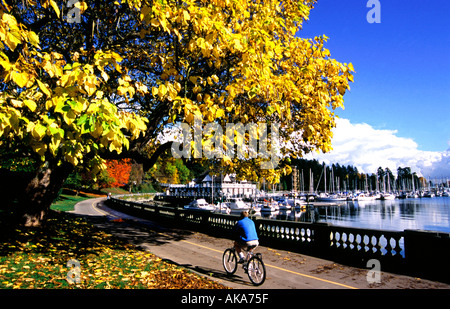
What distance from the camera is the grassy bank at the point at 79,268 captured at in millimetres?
7156

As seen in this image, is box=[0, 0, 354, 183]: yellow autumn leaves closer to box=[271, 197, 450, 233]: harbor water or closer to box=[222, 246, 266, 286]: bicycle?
box=[222, 246, 266, 286]: bicycle

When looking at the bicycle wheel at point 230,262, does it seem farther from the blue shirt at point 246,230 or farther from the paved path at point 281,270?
the blue shirt at point 246,230

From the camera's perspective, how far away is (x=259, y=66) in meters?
6.70

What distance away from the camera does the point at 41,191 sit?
11555 millimetres

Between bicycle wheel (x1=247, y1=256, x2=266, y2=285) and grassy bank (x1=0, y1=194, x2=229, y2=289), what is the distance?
108cm

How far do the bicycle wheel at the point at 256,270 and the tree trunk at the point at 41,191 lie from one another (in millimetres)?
7391

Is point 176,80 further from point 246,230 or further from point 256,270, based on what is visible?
point 256,270

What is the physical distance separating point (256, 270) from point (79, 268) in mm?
5025

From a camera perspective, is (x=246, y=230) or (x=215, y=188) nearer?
(x=246, y=230)

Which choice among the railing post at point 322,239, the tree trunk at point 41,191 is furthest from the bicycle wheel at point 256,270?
the tree trunk at point 41,191

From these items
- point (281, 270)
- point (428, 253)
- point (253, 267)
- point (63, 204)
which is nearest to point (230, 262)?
point (253, 267)

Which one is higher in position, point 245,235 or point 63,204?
point 245,235
